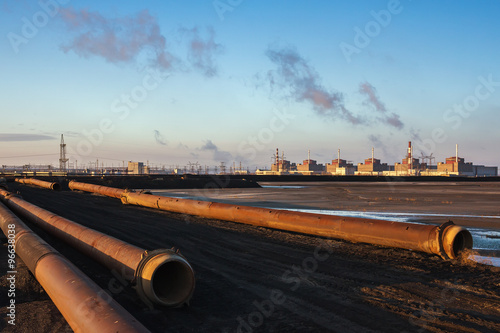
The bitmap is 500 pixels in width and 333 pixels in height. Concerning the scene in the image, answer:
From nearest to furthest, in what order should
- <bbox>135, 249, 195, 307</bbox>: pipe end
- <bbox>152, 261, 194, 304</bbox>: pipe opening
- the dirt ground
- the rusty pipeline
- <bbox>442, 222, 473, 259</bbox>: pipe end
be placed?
1. the dirt ground
2. <bbox>135, 249, 195, 307</bbox>: pipe end
3. <bbox>152, 261, 194, 304</bbox>: pipe opening
4. <bbox>442, 222, 473, 259</bbox>: pipe end
5. the rusty pipeline

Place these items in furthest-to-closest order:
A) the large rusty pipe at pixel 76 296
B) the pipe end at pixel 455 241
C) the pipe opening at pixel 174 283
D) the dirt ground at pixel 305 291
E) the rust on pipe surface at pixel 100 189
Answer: the rust on pipe surface at pixel 100 189 < the pipe end at pixel 455 241 < the pipe opening at pixel 174 283 < the dirt ground at pixel 305 291 < the large rusty pipe at pixel 76 296

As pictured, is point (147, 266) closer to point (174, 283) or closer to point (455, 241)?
point (174, 283)

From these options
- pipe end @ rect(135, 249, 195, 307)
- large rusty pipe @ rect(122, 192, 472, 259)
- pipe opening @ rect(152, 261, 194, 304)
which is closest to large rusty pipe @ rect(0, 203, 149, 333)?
pipe end @ rect(135, 249, 195, 307)

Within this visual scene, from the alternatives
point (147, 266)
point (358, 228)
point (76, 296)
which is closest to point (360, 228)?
point (358, 228)

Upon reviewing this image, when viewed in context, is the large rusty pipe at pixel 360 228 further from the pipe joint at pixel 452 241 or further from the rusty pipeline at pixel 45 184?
the rusty pipeline at pixel 45 184

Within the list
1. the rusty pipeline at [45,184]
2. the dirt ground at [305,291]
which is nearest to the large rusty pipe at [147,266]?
the dirt ground at [305,291]

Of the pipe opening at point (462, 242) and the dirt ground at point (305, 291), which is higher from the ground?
the pipe opening at point (462, 242)

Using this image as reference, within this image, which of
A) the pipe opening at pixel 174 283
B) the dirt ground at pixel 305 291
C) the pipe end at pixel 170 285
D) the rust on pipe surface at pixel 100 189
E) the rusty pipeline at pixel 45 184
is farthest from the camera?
the rusty pipeline at pixel 45 184

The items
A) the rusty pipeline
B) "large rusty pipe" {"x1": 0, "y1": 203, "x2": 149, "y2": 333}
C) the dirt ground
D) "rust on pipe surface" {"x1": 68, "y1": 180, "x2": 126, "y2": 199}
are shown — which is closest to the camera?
"large rusty pipe" {"x1": 0, "y1": 203, "x2": 149, "y2": 333}

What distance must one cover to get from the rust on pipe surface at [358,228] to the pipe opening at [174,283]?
624 centimetres

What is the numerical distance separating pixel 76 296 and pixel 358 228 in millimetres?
8059

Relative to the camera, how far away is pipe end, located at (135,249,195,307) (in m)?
5.80

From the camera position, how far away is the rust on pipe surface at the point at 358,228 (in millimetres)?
9532

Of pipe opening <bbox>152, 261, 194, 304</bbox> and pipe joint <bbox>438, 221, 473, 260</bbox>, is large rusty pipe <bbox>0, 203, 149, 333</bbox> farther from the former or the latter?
pipe joint <bbox>438, 221, 473, 260</bbox>
